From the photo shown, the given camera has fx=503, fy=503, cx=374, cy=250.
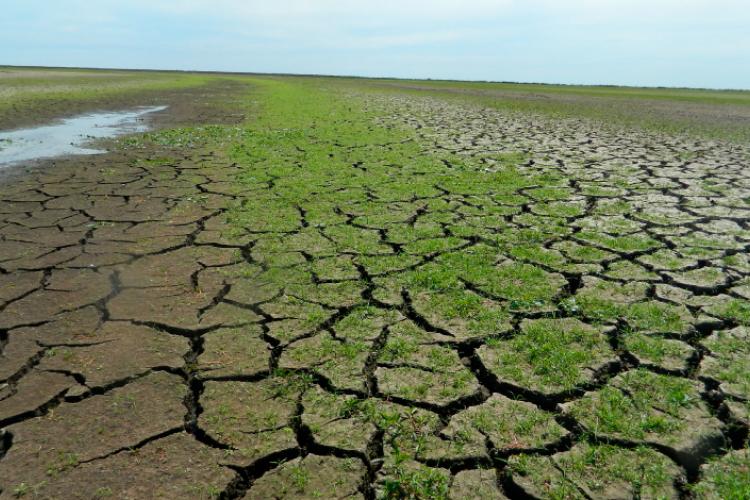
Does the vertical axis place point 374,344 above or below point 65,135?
below

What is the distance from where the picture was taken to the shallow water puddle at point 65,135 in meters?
7.17

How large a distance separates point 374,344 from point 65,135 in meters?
9.12

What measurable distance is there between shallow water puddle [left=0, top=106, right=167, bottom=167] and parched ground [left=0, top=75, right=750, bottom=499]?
2736 millimetres

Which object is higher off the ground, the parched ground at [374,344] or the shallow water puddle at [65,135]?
the shallow water puddle at [65,135]

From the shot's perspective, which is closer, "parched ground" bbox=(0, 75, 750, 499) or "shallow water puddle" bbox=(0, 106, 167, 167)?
"parched ground" bbox=(0, 75, 750, 499)

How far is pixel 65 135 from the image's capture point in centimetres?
906

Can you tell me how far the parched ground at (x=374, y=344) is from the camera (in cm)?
161

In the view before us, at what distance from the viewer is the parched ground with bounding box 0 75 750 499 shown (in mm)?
1614

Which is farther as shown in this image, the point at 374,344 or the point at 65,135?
the point at 65,135

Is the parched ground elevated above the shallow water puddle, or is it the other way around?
the shallow water puddle

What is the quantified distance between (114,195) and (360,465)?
425 cm

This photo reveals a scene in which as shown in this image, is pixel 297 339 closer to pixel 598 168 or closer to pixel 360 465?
pixel 360 465

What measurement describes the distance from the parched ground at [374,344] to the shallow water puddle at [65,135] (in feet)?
8.98

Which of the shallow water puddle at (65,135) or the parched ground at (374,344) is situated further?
the shallow water puddle at (65,135)
